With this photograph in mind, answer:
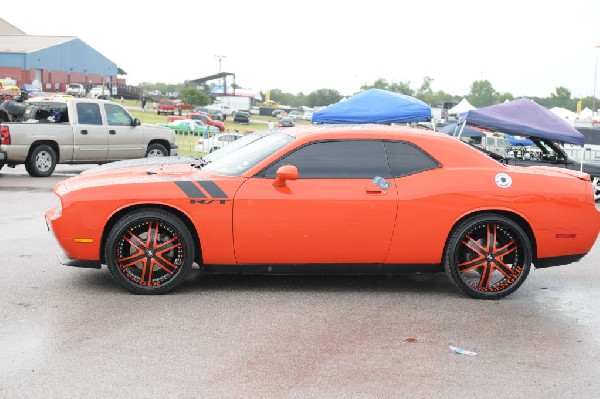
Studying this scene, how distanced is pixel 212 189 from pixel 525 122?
10704 mm

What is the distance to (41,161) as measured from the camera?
669 inches

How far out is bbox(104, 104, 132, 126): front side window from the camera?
18156 mm

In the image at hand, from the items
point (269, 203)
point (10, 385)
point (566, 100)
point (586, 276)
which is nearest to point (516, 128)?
point (586, 276)

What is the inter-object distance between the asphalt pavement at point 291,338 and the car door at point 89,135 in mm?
10114

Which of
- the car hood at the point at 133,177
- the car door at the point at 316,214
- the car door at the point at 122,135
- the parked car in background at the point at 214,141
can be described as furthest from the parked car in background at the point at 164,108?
the car door at the point at 316,214

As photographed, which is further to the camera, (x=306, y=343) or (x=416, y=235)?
(x=416, y=235)

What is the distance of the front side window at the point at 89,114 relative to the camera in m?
17.6

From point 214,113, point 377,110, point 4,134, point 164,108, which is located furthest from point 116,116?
point 214,113

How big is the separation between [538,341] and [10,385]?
356 centimetres

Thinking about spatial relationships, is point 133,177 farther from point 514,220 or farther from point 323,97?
point 323,97

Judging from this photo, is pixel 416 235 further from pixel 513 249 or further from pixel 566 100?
pixel 566 100

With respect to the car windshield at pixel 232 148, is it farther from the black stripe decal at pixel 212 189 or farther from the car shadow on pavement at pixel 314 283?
the car shadow on pavement at pixel 314 283

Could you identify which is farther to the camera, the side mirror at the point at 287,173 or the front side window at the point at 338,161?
Answer: the front side window at the point at 338,161

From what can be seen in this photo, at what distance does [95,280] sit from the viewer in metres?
7.14
